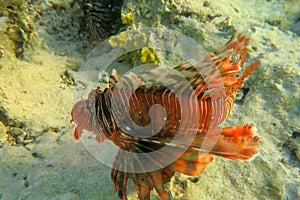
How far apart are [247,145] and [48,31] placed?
4508 mm

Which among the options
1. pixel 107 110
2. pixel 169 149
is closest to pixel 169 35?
pixel 107 110

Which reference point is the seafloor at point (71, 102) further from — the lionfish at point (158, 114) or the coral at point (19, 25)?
the lionfish at point (158, 114)

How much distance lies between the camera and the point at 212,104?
2264mm

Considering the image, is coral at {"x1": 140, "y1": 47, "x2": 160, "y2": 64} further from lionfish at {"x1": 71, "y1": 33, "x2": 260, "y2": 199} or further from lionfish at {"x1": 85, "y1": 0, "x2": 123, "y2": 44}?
lionfish at {"x1": 71, "y1": 33, "x2": 260, "y2": 199}

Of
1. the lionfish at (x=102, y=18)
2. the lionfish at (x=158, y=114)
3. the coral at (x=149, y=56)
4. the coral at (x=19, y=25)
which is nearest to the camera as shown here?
the lionfish at (x=158, y=114)

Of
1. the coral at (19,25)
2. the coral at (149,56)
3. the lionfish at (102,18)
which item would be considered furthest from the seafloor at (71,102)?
the coral at (149,56)

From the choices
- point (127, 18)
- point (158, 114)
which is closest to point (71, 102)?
point (127, 18)

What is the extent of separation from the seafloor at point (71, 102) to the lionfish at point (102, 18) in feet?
1.13

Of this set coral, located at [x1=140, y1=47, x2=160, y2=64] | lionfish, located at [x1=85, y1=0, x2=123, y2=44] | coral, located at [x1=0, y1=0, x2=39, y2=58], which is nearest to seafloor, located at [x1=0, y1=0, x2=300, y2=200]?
coral, located at [x1=0, y1=0, x2=39, y2=58]

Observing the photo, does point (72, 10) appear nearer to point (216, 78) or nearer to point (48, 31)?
point (48, 31)

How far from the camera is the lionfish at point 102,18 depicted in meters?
4.57

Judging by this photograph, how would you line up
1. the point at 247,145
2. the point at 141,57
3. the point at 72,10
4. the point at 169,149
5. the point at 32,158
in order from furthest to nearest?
the point at 72,10, the point at 141,57, the point at 32,158, the point at 169,149, the point at 247,145

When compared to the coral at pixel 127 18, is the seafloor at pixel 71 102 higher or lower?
lower

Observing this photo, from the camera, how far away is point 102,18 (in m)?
A: 4.70
